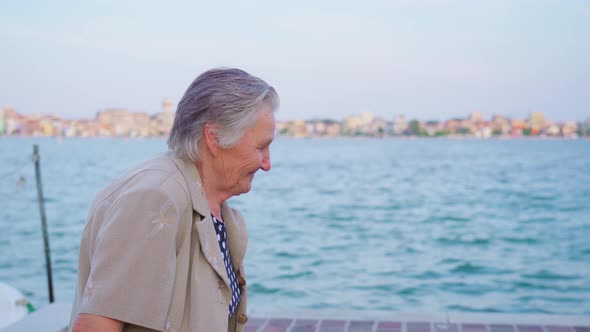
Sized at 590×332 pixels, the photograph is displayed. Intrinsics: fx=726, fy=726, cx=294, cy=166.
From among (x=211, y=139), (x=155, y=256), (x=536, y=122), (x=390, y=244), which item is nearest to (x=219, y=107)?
(x=211, y=139)

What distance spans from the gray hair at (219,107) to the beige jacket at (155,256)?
0.06 m

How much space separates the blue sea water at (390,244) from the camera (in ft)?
31.8

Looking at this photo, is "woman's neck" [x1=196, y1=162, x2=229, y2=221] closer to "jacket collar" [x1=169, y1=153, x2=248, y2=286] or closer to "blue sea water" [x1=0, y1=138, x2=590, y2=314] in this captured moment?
"jacket collar" [x1=169, y1=153, x2=248, y2=286]

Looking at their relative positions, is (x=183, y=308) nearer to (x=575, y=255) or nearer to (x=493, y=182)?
(x=575, y=255)

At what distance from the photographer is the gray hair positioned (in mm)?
1676

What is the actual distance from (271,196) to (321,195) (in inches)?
76.2

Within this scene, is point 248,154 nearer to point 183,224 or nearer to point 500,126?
point 183,224

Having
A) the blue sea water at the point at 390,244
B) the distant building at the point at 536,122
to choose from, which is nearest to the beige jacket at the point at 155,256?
the blue sea water at the point at 390,244

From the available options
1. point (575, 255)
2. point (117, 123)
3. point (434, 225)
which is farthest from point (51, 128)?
point (575, 255)

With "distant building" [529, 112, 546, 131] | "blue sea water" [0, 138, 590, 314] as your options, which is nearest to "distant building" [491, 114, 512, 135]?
"distant building" [529, 112, 546, 131]

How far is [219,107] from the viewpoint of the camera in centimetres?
168

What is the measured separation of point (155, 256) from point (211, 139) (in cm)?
34

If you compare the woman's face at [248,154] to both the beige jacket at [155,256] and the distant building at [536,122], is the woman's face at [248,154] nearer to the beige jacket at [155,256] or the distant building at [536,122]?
the beige jacket at [155,256]

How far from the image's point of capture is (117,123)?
7144 cm
